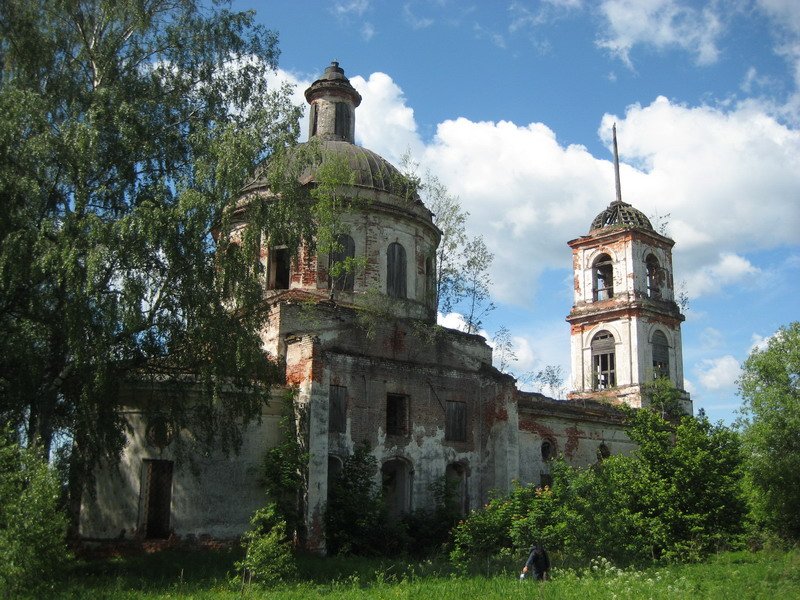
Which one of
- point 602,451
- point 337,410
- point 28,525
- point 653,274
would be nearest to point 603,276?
point 653,274

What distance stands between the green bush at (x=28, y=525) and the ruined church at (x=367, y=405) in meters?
3.47

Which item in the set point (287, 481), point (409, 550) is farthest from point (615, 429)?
point (287, 481)

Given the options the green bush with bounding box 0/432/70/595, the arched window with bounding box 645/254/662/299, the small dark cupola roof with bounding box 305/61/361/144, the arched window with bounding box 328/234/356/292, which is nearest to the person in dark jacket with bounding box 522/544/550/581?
the green bush with bounding box 0/432/70/595

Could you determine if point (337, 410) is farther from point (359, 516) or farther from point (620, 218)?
point (620, 218)

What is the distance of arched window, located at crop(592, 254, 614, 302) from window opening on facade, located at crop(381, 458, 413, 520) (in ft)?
61.4

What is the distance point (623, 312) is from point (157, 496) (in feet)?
76.4

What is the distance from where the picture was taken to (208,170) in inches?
598

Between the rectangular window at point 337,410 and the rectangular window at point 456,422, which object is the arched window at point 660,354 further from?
the rectangular window at point 337,410

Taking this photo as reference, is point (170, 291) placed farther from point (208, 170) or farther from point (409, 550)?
point (409, 550)

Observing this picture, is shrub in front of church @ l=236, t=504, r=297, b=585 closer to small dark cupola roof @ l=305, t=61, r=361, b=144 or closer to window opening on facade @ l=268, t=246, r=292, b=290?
window opening on facade @ l=268, t=246, r=292, b=290

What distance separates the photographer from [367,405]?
65.7ft

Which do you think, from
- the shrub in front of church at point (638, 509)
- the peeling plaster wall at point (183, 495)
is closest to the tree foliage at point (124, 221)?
the peeling plaster wall at point (183, 495)

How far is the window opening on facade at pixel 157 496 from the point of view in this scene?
1747cm

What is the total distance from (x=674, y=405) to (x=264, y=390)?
22.8m
